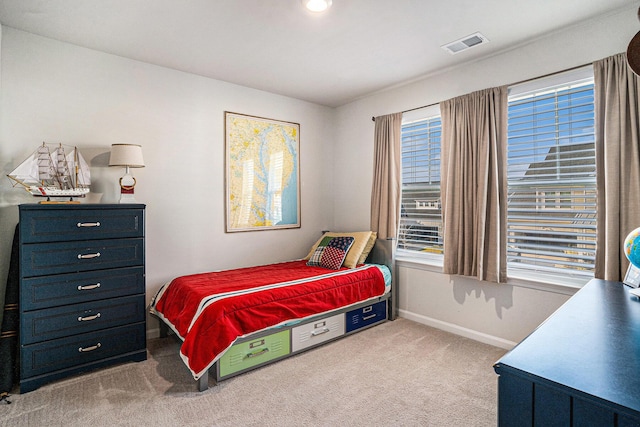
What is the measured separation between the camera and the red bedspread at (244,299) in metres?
2.38

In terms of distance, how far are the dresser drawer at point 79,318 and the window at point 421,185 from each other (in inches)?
108

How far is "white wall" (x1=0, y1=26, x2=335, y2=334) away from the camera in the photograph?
2623 millimetres

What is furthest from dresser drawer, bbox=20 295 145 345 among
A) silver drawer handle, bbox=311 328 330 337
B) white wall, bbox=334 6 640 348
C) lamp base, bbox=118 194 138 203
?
white wall, bbox=334 6 640 348

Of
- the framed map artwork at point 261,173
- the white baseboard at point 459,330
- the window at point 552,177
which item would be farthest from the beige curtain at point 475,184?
the framed map artwork at point 261,173

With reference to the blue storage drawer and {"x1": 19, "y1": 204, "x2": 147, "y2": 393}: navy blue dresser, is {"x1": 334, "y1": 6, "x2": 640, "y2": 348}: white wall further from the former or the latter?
{"x1": 19, "y1": 204, "x2": 147, "y2": 393}: navy blue dresser

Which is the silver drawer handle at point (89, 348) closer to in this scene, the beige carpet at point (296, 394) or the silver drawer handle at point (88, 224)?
the beige carpet at point (296, 394)

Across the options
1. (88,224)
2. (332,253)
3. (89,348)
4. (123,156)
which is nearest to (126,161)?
(123,156)

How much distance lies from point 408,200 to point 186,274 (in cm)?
250

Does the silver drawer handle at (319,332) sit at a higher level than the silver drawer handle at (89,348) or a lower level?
lower

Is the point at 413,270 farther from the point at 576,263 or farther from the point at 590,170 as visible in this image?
the point at 590,170

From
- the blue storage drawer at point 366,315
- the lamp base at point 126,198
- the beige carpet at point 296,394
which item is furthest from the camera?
the blue storage drawer at point 366,315

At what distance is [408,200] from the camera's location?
3859 mm

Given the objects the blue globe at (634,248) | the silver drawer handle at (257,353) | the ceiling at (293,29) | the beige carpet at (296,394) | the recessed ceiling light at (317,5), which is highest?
the ceiling at (293,29)

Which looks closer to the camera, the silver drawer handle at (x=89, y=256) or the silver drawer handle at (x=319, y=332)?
the silver drawer handle at (x=89, y=256)
